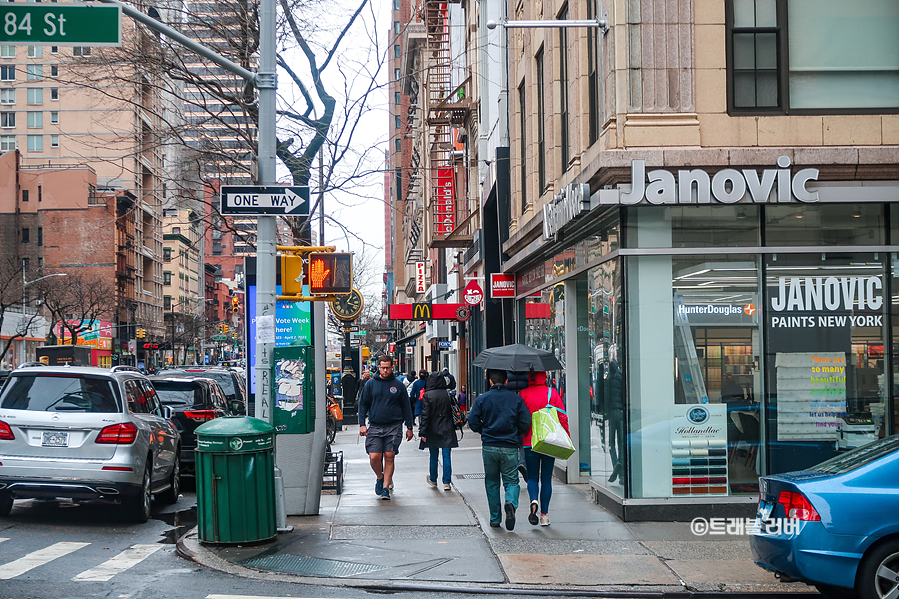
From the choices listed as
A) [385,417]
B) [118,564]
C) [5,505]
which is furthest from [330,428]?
[118,564]

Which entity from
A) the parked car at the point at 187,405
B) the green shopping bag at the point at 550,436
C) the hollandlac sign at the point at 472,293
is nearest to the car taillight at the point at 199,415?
the parked car at the point at 187,405

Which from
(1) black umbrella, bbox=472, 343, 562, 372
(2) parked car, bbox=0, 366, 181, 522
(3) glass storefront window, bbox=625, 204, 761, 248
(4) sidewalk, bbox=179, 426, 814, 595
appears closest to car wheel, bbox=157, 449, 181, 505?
(2) parked car, bbox=0, 366, 181, 522

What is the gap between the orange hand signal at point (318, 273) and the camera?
12648 mm

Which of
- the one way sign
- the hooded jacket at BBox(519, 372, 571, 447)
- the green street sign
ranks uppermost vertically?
the green street sign

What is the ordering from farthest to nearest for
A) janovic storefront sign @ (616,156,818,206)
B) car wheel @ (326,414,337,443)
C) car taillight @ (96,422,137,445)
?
1. car wheel @ (326,414,337,443)
2. car taillight @ (96,422,137,445)
3. janovic storefront sign @ (616,156,818,206)

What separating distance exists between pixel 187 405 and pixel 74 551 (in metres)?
7.12

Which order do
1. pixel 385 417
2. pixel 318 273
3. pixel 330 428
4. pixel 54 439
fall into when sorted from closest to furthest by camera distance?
1. pixel 54 439
2. pixel 318 273
3. pixel 385 417
4. pixel 330 428

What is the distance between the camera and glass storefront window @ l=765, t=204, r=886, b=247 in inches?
461

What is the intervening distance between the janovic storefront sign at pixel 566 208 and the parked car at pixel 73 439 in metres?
6.14

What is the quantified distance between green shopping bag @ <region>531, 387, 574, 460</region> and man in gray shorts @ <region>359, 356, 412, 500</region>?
3168mm

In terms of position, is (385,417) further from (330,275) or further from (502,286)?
(502,286)

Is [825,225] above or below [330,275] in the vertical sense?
above

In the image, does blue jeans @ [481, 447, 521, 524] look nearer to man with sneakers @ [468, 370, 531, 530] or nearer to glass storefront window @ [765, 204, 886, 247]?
man with sneakers @ [468, 370, 531, 530]

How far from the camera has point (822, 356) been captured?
1173 cm
